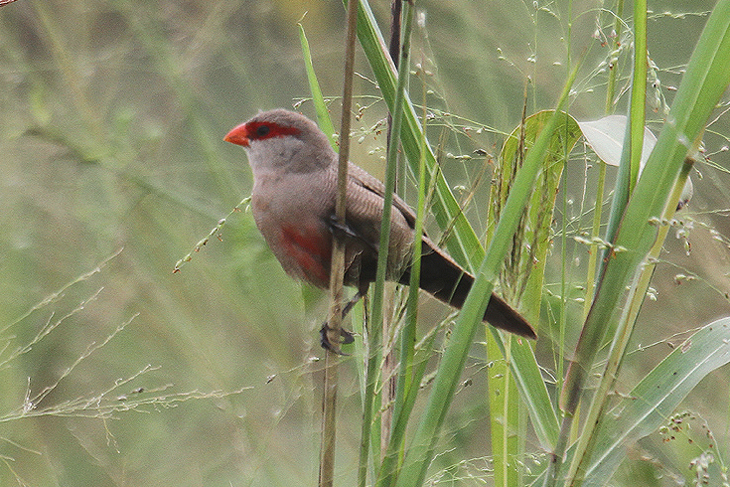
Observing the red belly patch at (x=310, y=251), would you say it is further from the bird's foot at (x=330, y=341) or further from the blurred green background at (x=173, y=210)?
the blurred green background at (x=173, y=210)

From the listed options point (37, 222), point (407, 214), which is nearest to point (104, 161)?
point (37, 222)

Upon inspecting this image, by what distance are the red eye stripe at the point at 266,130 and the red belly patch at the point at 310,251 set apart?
289 mm

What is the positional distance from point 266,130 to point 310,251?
1.31 feet

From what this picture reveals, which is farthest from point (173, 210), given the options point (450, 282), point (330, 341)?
point (330, 341)

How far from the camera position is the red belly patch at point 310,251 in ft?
5.16

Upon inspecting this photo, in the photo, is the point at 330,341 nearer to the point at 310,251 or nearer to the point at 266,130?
the point at 310,251

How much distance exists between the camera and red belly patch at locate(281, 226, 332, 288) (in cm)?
157

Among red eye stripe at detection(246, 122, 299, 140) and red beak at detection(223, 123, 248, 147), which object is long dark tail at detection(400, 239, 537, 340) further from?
red beak at detection(223, 123, 248, 147)

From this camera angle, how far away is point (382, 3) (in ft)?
9.00

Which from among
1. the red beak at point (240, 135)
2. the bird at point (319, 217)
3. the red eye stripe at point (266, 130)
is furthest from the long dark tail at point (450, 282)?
the red beak at point (240, 135)

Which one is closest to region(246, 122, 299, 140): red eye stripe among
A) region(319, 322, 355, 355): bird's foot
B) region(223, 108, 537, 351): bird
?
region(223, 108, 537, 351): bird

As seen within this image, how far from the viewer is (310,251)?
1.59 m

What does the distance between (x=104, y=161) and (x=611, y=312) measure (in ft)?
6.42

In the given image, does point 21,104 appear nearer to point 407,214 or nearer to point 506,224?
point 407,214
